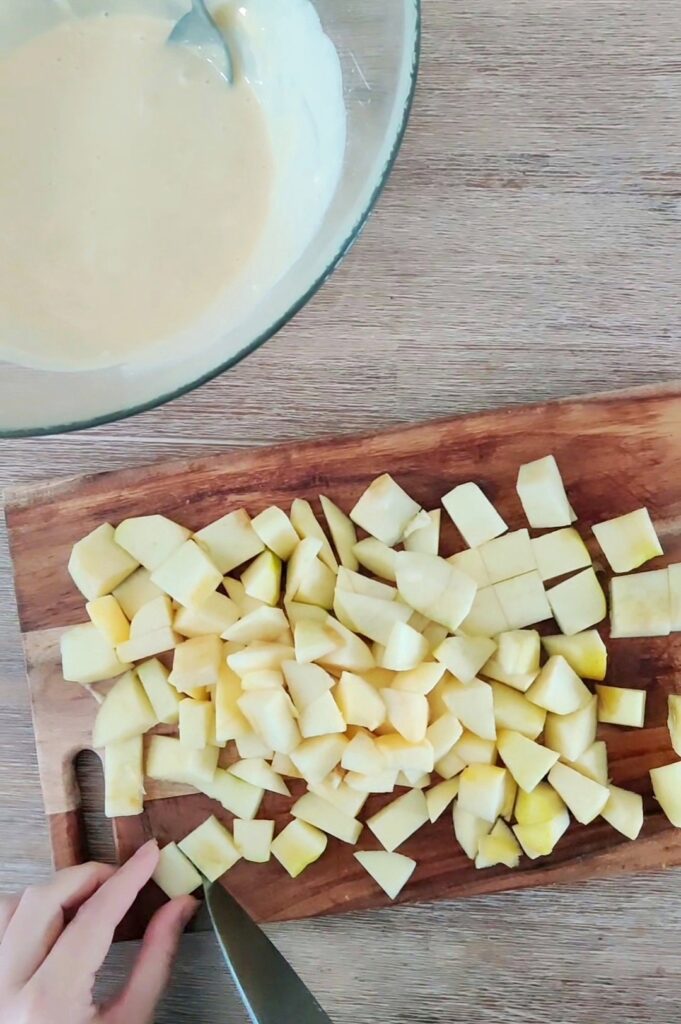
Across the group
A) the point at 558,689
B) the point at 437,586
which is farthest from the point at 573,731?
the point at 437,586

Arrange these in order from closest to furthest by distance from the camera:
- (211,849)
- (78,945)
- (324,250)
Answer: (324,250) < (78,945) < (211,849)

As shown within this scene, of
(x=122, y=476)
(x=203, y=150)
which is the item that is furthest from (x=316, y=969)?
(x=203, y=150)

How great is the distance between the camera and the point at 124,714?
56.2 inches

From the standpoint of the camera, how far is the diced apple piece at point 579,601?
54.6 inches

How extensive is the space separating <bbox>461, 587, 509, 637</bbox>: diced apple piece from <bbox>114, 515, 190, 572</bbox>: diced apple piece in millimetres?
470

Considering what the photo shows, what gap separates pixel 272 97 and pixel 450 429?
21.3 inches

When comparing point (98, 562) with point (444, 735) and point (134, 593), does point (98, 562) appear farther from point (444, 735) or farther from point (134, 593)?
point (444, 735)

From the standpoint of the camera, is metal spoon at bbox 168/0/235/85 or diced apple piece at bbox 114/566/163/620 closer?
metal spoon at bbox 168/0/235/85

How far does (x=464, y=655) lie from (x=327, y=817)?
1.11 feet

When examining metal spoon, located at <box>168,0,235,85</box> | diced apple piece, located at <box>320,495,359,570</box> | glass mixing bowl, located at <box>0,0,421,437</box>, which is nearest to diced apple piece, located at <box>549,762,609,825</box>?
diced apple piece, located at <box>320,495,359,570</box>

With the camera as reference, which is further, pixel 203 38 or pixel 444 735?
pixel 444 735

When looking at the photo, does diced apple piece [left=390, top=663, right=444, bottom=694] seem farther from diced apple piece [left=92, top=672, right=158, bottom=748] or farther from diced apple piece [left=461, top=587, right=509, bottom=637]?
diced apple piece [left=92, top=672, right=158, bottom=748]

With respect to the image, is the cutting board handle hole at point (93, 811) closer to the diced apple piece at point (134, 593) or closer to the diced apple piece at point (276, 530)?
the diced apple piece at point (134, 593)

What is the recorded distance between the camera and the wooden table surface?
4.60 ft
